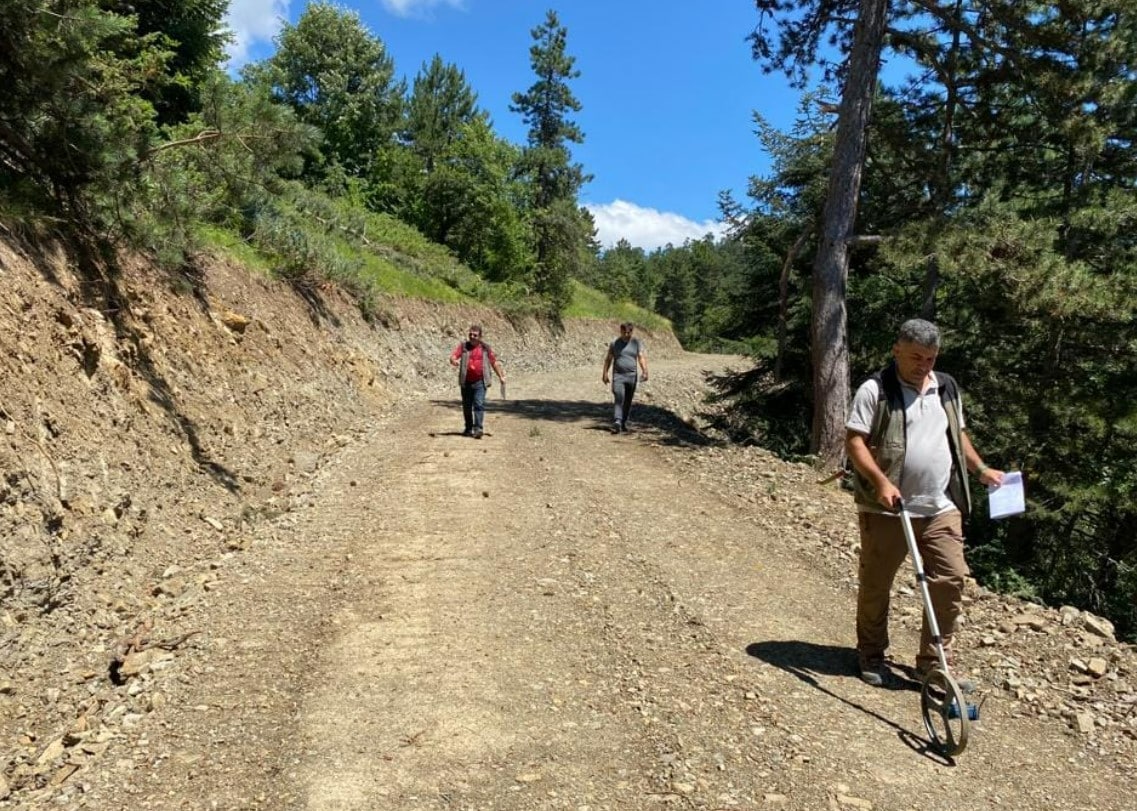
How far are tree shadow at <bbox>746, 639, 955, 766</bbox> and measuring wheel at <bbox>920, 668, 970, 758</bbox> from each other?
0.14m

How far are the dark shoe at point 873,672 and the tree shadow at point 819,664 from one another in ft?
0.12

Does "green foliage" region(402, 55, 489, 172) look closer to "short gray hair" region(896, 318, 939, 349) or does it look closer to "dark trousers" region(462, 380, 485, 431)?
"dark trousers" region(462, 380, 485, 431)

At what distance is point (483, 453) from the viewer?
11438mm

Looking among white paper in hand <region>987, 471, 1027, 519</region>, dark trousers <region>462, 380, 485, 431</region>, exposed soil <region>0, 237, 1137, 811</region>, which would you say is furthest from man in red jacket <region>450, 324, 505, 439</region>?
white paper in hand <region>987, 471, 1027, 519</region>

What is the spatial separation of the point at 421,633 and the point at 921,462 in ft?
11.9

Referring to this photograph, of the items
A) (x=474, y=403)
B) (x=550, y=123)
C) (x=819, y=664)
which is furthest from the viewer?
(x=550, y=123)

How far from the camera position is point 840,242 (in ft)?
36.7

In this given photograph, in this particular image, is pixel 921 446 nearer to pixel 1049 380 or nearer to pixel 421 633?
pixel 421 633

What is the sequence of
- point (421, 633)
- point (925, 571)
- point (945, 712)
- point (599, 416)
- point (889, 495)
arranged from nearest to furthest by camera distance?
point (945, 712) < point (889, 495) < point (925, 571) < point (421, 633) < point (599, 416)

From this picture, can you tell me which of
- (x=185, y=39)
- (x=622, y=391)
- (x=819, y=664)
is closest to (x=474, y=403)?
(x=622, y=391)

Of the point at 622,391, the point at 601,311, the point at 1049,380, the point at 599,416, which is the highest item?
the point at 601,311

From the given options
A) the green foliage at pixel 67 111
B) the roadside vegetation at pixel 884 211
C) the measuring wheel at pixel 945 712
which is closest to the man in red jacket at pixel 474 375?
the roadside vegetation at pixel 884 211

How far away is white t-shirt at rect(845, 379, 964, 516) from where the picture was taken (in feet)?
15.4

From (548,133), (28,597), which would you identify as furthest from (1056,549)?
(548,133)
